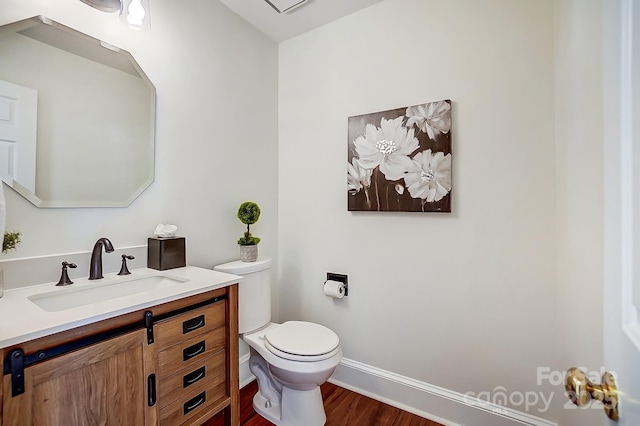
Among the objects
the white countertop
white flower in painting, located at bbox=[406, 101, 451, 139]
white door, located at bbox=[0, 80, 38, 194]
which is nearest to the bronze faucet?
the white countertop

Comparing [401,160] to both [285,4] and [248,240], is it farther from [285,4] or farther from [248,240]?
[285,4]

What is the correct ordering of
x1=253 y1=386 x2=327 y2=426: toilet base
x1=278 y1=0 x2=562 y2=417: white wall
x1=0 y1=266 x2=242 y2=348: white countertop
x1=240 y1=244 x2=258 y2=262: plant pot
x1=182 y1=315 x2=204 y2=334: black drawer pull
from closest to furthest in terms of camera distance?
1. x1=0 y1=266 x2=242 y2=348: white countertop
2. x1=182 y1=315 x2=204 y2=334: black drawer pull
3. x1=278 y1=0 x2=562 y2=417: white wall
4. x1=253 y1=386 x2=327 y2=426: toilet base
5. x1=240 y1=244 x2=258 y2=262: plant pot

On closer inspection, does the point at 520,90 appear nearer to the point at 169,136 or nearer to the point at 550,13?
the point at 550,13

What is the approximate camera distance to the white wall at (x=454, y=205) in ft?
4.77

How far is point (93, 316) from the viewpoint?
0.90 metres

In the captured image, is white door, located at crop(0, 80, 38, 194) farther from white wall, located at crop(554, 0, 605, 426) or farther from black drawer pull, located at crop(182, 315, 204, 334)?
white wall, located at crop(554, 0, 605, 426)

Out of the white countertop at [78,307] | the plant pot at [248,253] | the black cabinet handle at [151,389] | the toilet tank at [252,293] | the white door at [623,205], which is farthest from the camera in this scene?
the plant pot at [248,253]

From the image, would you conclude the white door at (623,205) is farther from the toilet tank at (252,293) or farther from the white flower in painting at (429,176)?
the toilet tank at (252,293)

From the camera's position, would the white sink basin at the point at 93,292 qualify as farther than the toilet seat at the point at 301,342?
No

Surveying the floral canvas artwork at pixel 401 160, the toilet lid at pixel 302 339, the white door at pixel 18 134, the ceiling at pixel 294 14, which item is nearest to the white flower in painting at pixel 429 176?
the floral canvas artwork at pixel 401 160

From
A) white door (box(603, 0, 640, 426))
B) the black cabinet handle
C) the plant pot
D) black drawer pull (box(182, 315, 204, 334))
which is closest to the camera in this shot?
white door (box(603, 0, 640, 426))

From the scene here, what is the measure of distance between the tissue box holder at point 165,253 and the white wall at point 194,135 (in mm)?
83

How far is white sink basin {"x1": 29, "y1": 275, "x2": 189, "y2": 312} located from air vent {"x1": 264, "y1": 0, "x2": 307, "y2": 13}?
1.78 metres

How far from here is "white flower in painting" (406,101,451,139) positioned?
1630mm
